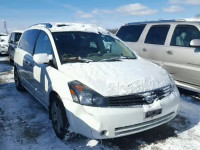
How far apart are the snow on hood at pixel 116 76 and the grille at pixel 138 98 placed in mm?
55

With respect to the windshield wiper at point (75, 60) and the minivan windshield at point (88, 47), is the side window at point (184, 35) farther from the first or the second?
the windshield wiper at point (75, 60)

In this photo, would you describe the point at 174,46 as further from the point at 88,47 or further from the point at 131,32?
the point at 88,47

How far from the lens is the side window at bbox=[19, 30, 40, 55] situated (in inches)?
188

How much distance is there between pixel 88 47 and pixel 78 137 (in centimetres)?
165

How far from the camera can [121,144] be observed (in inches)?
132

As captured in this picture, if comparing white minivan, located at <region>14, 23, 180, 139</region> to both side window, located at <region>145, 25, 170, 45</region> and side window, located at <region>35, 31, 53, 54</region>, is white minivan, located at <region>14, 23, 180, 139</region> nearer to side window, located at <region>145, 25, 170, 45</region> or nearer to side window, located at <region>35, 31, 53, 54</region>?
side window, located at <region>35, 31, 53, 54</region>

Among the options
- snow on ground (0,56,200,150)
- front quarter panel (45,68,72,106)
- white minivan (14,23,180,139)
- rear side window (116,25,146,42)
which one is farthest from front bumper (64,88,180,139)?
rear side window (116,25,146,42)

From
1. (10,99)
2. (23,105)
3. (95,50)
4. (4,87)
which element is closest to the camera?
(95,50)

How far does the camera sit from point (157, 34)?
610cm

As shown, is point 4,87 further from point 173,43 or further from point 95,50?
point 173,43

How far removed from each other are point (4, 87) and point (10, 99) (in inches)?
53.8

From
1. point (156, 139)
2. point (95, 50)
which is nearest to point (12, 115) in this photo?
point (95, 50)

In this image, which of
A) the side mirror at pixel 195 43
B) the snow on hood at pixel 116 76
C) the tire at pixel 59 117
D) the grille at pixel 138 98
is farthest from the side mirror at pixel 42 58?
the side mirror at pixel 195 43

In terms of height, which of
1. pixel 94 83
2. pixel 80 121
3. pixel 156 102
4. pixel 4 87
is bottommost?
pixel 4 87
